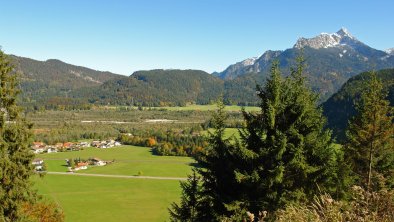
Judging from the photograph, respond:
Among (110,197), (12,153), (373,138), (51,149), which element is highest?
(373,138)

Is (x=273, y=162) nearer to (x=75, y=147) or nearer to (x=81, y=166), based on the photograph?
(x=81, y=166)

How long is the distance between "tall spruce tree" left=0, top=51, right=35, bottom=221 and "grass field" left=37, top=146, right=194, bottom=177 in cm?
5635

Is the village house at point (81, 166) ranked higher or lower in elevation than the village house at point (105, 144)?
lower

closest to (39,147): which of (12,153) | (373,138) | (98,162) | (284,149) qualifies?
(98,162)

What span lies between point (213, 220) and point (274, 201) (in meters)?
3.06

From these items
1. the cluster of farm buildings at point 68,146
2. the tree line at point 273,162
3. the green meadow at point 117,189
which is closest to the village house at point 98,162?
the green meadow at point 117,189

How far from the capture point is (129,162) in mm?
102188

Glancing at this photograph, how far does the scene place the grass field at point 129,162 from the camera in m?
90.2

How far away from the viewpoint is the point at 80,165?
323 ft

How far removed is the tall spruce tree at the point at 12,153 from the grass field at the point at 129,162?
56353 mm

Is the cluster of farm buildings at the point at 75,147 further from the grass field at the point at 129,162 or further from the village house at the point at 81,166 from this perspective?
the grass field at the point at 129,162

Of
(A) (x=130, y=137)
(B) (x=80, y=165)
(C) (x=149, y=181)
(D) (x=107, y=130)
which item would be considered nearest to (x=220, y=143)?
(C) (x=149, y=181)

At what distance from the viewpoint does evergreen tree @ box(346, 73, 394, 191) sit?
2303 cm

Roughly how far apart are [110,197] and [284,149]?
55.4 metres
